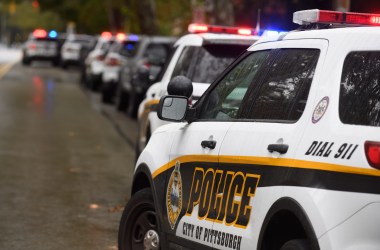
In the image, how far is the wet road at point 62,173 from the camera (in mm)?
10133

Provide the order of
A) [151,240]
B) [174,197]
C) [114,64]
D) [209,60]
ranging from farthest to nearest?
[114,64]
[209,60]
[151,240]
[174,197]

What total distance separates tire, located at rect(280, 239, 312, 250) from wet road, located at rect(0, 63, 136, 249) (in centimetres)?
400

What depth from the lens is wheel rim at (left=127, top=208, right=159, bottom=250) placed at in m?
7.88

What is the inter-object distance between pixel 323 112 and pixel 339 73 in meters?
0.20

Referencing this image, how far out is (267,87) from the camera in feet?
20.8

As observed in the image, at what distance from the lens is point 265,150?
5.97m

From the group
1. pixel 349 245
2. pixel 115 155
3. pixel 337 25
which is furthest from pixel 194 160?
pixel 115 155

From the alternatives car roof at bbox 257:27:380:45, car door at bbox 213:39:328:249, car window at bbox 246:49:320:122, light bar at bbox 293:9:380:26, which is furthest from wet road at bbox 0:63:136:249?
car roof at bbox 257:27:380:45

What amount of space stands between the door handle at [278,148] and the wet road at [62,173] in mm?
3796

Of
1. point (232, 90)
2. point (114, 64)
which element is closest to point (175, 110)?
point (232, 90)

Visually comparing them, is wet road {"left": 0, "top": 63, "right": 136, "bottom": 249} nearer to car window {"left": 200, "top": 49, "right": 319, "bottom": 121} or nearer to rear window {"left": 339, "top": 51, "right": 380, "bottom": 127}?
car window {"left": 200, "top": 49, "right": 319, "bottom": 121}

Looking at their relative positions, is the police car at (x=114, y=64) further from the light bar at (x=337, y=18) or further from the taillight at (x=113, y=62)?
the light bar at (x=337, y=18)

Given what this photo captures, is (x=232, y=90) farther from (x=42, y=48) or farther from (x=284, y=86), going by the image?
(x=42, y=48)

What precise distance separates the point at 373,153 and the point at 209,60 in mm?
7038
